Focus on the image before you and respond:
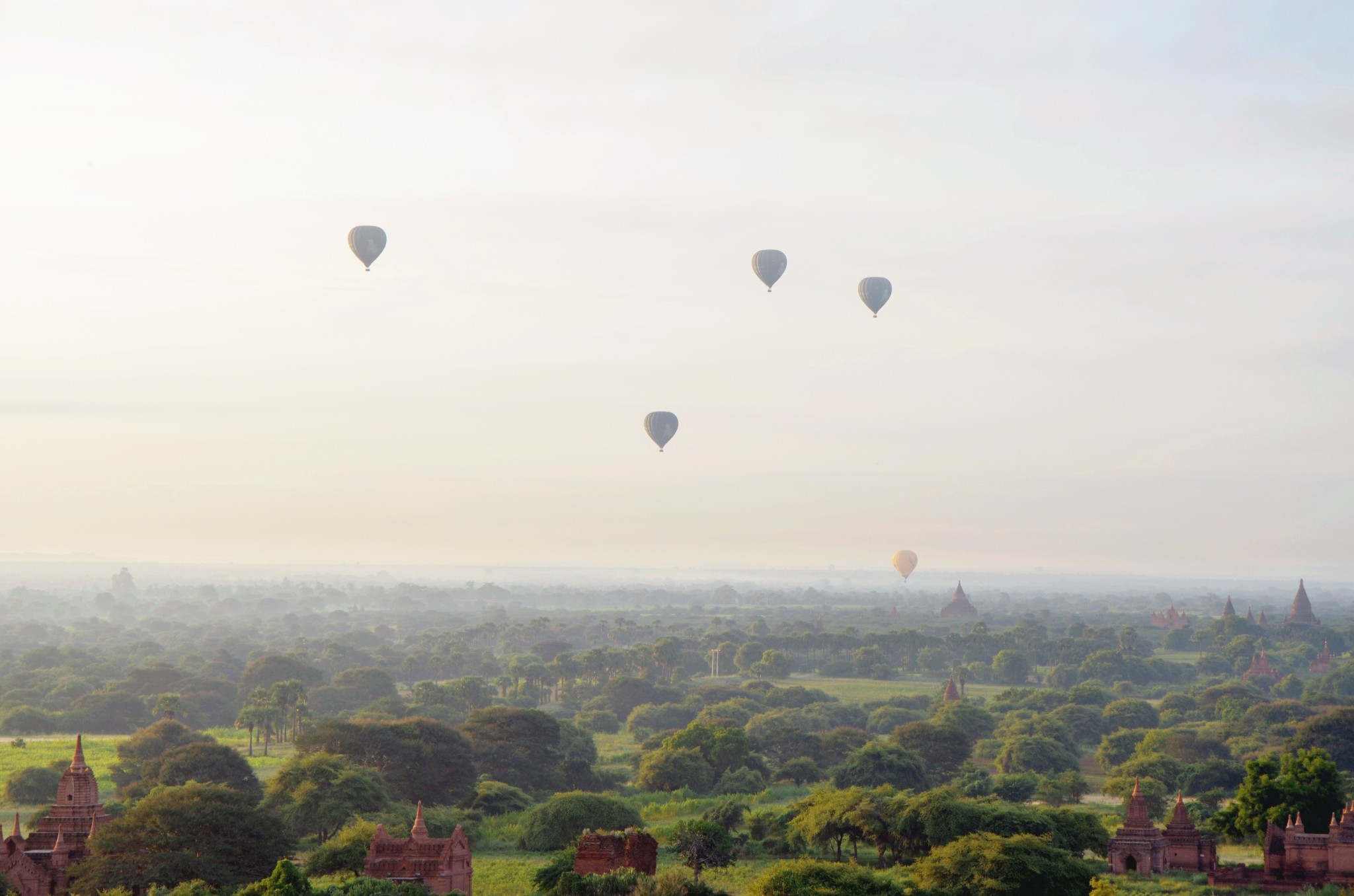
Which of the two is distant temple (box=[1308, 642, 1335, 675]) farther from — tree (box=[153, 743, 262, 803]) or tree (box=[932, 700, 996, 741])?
tree (box=[153, 743, 262, 803])

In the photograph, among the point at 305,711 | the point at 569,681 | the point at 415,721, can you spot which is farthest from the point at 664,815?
the point at 569,681

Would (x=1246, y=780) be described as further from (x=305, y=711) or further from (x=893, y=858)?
(x=305, y=711)

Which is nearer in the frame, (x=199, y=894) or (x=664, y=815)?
(x=199, y=894)

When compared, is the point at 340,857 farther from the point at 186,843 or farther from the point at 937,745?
the point at 937,745

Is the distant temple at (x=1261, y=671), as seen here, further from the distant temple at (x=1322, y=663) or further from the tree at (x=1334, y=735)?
the tree at (x=1334, y=735)

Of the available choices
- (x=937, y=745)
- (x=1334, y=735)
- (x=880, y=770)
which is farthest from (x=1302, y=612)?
(x=880, y=770)

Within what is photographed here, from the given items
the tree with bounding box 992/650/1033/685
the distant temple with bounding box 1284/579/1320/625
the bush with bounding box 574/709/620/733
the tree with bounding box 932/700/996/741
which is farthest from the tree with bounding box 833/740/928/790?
the distant temple with bounding box 1284/579/1320/625
